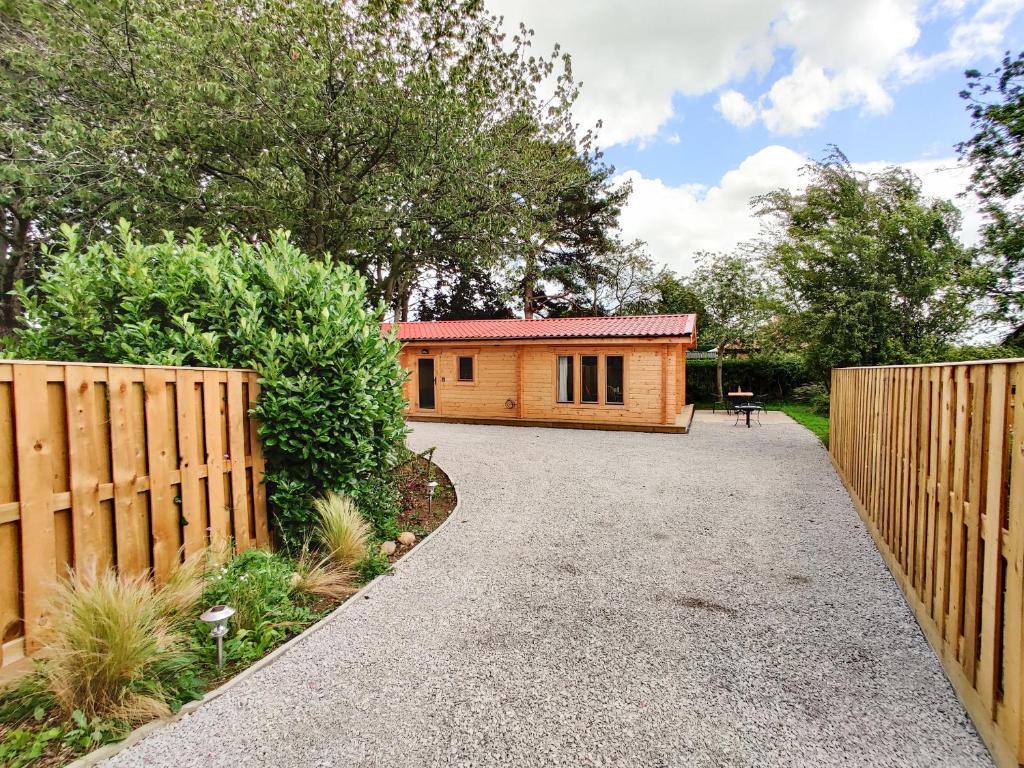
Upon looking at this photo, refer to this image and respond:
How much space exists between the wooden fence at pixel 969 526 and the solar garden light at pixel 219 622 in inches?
139

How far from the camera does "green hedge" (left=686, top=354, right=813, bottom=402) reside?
21.8 m

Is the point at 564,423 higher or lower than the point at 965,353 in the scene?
lower

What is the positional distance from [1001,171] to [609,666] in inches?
585

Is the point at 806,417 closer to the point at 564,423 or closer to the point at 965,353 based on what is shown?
the point at 965,353

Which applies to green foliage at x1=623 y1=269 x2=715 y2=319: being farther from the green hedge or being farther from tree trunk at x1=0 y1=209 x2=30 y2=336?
tree trunk at x1=0 y1=209 x2=30 y2=336

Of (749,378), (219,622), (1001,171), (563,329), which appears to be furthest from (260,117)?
(749,378)

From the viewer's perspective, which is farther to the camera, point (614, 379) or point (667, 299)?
point (667, 299)

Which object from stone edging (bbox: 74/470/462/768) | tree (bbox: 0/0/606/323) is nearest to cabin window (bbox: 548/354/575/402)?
tree (bbox: 0/0/606/323)

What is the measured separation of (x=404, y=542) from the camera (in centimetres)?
472

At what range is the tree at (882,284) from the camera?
9516 mm

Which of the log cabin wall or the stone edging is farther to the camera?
the log cabin wall

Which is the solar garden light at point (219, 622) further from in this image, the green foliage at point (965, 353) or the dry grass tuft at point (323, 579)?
the green foliage at point (965, 353)

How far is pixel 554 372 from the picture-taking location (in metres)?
14.0

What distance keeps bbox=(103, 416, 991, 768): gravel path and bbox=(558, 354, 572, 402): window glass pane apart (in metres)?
8.68
